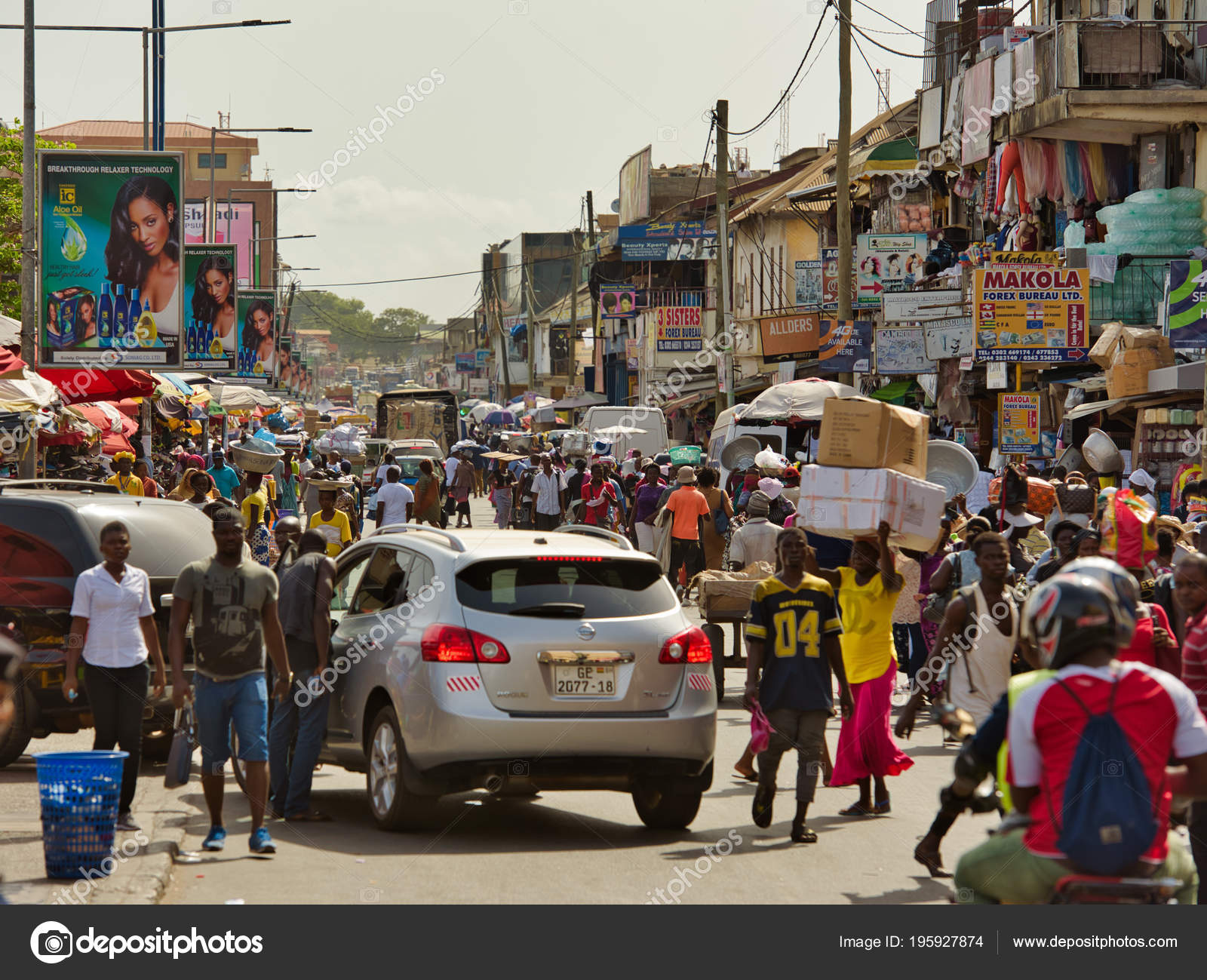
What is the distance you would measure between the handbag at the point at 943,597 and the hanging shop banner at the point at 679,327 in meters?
42.2

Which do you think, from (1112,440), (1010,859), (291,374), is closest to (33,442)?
(1112,440)

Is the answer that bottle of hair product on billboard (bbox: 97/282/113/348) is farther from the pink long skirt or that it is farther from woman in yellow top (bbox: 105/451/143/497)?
the pink long skirt

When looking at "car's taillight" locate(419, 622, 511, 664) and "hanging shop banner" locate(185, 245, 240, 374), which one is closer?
"car's taillight" locate(419, 622, 511, 664)

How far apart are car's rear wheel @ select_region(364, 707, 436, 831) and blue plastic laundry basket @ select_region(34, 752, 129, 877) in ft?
5.21

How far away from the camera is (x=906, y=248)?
1262 inches

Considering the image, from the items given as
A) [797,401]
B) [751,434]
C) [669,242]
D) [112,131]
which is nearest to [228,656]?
[797,401]

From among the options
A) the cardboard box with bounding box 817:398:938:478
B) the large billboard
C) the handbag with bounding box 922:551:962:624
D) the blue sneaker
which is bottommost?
the blue sneaker

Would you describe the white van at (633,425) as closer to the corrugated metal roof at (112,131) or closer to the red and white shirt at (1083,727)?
the red and white shirt at (1083,727)

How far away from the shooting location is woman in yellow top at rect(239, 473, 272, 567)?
1454cm

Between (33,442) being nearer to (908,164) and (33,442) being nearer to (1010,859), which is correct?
(1010,859)

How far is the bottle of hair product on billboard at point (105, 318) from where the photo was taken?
20922mm

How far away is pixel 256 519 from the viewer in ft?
54.1

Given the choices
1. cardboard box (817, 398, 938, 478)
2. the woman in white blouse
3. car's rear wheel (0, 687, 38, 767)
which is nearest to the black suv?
car's rear wheel (0, 687, 38, 767)

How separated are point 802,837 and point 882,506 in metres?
2.89
